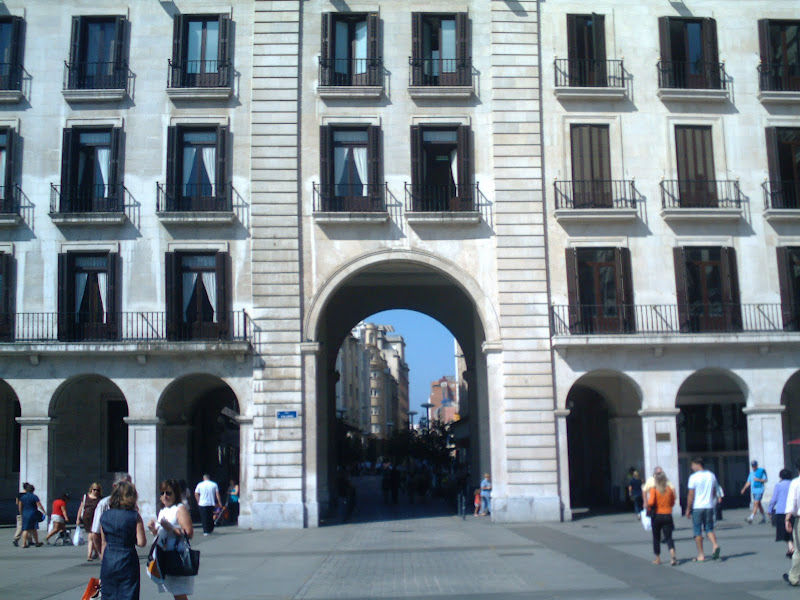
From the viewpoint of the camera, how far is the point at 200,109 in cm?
2809

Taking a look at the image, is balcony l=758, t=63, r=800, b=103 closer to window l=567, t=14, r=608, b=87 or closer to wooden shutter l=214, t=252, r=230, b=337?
window l=567, t=14, r=608, b=87

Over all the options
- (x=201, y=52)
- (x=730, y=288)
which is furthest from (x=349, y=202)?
(x=730, y=288)

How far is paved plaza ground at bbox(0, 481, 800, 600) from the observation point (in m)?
14.3

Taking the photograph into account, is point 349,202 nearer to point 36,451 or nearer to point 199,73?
point 199,73

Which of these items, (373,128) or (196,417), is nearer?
(373,128)

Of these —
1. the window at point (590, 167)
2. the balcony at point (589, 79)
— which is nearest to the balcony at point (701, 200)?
the window at point (590, 167)

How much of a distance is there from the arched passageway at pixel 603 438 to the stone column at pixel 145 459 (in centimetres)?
1275

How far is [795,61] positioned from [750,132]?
2.92 m

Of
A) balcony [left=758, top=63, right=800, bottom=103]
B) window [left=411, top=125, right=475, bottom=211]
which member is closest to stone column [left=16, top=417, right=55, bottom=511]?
window [left=411, top=125, right=475, bottom=211]

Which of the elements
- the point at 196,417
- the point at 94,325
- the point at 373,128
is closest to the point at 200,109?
the point at 373,128

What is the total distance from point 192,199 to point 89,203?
3.16m

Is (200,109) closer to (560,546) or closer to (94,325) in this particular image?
(94,325)

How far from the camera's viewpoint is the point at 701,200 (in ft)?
92.9

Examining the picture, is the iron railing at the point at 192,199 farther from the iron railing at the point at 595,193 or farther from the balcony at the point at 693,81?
the balcony at the point at 693,81
